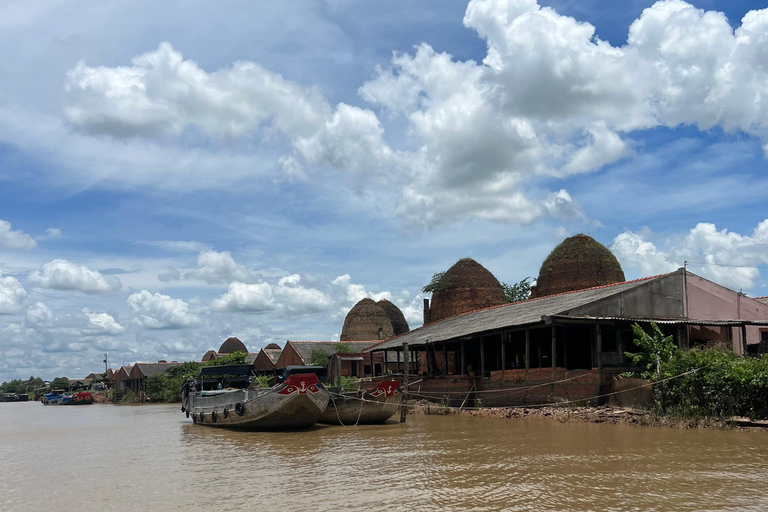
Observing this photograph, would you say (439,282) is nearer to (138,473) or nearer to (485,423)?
(485,423)

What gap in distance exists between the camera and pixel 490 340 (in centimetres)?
2931

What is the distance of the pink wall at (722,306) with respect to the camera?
22719 millimetres

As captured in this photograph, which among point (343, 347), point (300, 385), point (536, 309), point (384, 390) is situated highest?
point (536, 309)

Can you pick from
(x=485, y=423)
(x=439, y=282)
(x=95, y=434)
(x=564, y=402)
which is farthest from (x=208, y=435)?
(x=439, y=282)

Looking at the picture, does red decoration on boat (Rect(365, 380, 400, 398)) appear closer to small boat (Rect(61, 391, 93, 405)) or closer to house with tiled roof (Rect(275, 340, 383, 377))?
house with tiled roof (Rect(275, 340, 383, 377))

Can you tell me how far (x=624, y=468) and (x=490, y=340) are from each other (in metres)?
18.8

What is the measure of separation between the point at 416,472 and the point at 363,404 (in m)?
9.23

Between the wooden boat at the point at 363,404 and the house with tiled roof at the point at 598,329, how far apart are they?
2.38 metres

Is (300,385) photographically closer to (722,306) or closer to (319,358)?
(722,306)

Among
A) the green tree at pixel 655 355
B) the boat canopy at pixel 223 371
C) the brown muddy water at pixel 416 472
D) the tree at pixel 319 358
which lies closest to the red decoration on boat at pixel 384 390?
the brown muddy water at pixel 416 472

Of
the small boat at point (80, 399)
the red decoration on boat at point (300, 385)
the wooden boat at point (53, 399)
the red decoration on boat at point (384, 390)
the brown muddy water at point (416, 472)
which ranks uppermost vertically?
the red decoration on boat at point (300, 385)

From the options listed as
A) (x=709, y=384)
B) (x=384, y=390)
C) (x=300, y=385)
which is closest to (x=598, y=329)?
(x=709, y=384)

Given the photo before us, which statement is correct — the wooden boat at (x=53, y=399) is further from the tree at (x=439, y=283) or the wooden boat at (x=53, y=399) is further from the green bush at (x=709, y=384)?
the green bush at (x=709, y=384)

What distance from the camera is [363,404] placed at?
1998 cm
